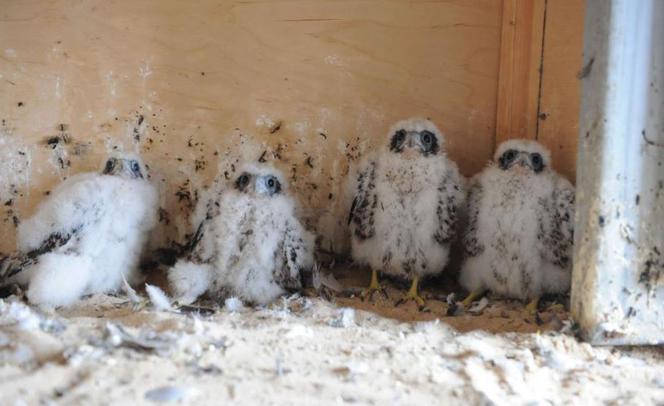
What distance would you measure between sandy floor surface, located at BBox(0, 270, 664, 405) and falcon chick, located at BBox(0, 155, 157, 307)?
0.48 metres

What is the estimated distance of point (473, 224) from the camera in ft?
11.6

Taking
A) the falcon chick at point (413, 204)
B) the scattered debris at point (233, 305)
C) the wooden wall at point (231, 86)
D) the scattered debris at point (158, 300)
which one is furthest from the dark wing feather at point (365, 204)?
the scattered debris at point (158, 300)

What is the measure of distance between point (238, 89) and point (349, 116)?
651 millimetres

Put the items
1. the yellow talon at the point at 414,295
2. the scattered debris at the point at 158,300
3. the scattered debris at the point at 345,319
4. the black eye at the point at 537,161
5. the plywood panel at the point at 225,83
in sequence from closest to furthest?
the scattered debris at the point at 345,319 < the scattered debris at the point at 158,300 < the black eye at the point at 537,161 < the yellow talon at the point at 414,295 < the plywood panel at the point at 225,83

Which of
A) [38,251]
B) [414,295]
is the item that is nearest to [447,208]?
[414,295]

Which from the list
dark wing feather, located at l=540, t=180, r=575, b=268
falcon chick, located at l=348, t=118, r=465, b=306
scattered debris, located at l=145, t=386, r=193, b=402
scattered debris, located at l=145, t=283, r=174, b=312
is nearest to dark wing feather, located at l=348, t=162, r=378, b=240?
falcon chick, located at l=348, t=118, r=465, b=306

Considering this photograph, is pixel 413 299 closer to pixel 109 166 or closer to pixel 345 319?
pixel 345 319

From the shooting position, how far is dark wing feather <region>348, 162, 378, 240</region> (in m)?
3.61

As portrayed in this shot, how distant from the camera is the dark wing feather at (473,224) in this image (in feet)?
11.5

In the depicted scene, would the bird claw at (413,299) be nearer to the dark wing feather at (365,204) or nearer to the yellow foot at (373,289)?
the yellow foot at (373,289)

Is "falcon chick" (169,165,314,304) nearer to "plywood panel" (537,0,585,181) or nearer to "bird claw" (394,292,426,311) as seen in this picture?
"bird claw" (394,292,426,311)

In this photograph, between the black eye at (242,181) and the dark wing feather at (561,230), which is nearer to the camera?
the dark wing feather at (561,230)

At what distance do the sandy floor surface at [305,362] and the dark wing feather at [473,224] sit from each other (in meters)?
0.65

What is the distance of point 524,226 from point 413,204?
1.87 ft
